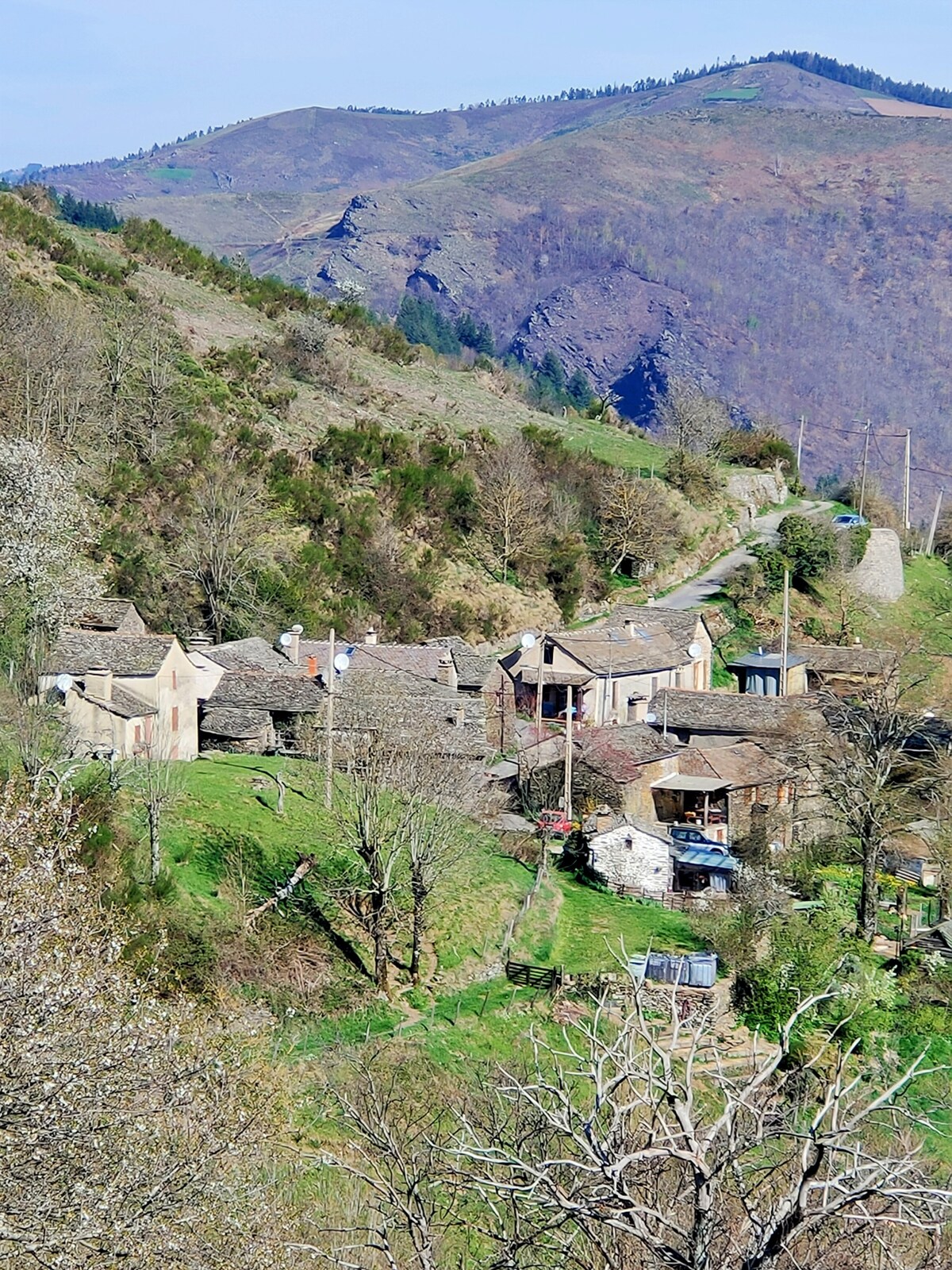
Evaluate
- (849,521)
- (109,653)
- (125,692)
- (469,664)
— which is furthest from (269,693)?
(849,521)

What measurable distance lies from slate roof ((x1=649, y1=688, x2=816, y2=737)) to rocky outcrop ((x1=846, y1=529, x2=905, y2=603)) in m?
18.9

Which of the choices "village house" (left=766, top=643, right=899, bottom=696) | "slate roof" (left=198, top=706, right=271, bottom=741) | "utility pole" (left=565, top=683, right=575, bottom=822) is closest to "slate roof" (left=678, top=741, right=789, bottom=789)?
"utility pole" (left=565, top=683, right=575, bottom=822)

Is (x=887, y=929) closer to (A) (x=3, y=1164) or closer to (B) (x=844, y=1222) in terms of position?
(B) (x=844, y=1222)

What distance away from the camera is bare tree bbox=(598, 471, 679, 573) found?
195ft

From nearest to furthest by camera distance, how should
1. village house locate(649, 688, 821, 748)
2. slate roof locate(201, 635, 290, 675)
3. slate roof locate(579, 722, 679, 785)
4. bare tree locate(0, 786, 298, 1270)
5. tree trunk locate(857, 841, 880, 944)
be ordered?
bare tree locate(0, 786, 298, 1270) < tree trunk locate(857, 841, 880, 944) < slate roof locate(579, 722, 679, 785) < slate roof locate(201, 635, 290, 675) < village house locate(649, 688, 821, 748)

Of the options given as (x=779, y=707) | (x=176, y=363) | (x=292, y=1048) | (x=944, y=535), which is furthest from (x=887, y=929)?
(x=944, y=535)

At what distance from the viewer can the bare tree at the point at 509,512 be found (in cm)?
5612

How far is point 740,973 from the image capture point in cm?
2723

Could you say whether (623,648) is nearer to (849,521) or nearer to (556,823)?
(556,823)

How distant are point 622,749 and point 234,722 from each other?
9.52 metres

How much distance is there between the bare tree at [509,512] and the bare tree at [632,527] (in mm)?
2881

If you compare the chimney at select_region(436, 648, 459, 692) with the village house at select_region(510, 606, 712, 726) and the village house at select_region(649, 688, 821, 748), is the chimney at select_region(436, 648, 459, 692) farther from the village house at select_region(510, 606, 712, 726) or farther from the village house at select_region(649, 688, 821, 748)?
the village house at select_region(649, 688, 821, 748)

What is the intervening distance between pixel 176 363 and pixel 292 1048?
41234 mm

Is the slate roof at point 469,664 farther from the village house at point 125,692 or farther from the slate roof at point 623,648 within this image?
the village house at point 125,692
